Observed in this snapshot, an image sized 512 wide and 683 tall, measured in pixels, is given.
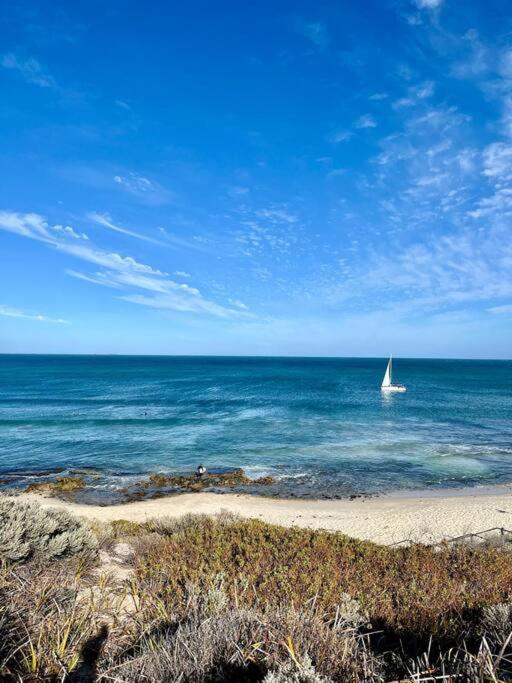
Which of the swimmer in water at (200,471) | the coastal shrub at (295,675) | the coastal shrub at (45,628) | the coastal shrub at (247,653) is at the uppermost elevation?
the coastal shrub at (295,675)

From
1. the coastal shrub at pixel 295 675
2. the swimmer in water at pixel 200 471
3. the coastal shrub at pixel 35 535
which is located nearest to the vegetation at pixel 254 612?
the coastal shrub at pixel 295 675

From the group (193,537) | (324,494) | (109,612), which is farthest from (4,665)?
(324,494)

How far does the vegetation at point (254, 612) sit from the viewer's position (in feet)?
12.0

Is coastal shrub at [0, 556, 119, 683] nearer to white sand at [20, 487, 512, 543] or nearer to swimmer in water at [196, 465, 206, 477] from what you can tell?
white sand at [20, 487, 512, 543]

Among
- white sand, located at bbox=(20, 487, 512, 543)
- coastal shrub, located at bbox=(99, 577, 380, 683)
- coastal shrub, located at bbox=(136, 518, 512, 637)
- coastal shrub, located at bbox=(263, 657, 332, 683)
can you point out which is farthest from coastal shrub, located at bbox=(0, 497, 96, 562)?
white sand, located at bbox=(20, 487, 512, 543)

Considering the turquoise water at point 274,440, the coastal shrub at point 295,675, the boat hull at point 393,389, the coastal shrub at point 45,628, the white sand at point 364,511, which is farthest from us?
the boat hull at point 393,389

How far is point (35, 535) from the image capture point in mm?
7422

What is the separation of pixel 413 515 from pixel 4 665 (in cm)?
1821

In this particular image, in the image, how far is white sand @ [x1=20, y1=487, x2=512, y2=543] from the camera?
628 inches

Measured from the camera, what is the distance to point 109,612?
5207 millimetres

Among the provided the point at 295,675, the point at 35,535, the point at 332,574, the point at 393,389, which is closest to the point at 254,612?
the point at 295,675

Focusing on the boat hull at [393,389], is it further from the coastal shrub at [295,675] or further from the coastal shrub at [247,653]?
the coastal shrub at [295,675]

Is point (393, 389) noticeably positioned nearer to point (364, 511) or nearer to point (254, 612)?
point (364, 511)

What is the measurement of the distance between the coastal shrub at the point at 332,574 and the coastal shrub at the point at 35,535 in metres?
1.45
